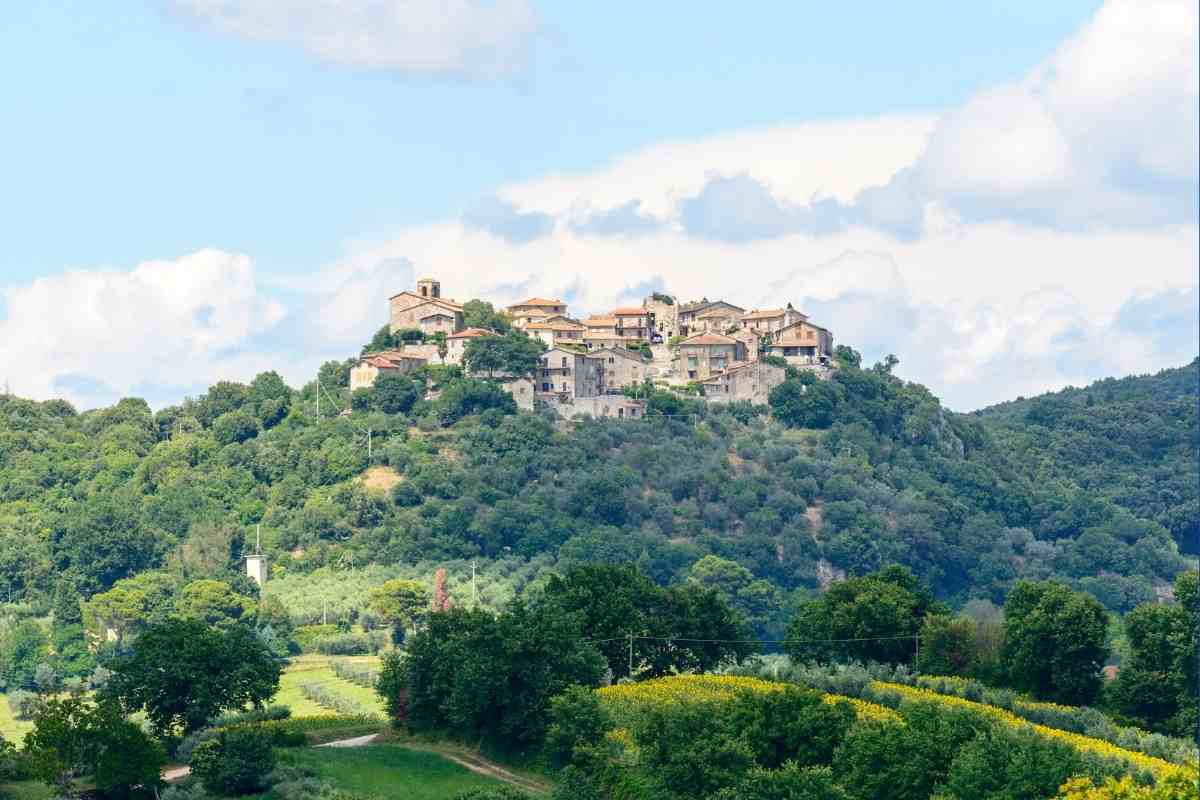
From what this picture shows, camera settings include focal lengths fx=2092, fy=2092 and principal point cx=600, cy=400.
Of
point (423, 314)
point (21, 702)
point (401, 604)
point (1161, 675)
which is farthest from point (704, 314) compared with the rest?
point (1161, 675)

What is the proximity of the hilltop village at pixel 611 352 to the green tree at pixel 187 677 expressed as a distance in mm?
67509

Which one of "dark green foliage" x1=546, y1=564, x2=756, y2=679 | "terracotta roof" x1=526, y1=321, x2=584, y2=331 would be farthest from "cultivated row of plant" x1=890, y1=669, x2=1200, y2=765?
"terracotta roof" x1=526, y1=321, x2=584, y2=331

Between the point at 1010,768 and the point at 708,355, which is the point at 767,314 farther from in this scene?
the point at 1010,768

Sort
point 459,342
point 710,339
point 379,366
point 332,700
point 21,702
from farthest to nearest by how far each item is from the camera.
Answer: point 710,339 → point 459,342 → point 379,366 → point 21,702 → point 332,700

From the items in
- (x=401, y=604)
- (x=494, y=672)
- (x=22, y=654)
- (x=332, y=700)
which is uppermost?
(x=401, y=604)

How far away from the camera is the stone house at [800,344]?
146 metres

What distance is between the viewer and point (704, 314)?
153 metres

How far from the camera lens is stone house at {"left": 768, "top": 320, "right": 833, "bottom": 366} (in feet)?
480

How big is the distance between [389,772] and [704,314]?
304ft

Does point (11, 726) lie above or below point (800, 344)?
below

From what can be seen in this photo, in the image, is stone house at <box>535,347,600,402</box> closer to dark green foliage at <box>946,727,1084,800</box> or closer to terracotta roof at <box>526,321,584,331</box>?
terracotta roof at <box>526,321,584,331</box>

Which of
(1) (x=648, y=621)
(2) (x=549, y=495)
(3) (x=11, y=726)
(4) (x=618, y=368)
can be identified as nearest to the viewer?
(1) (x=648, y=621)

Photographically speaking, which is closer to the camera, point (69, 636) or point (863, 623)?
point (863, 623)

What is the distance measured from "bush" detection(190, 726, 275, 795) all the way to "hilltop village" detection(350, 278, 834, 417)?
77.3 metres
